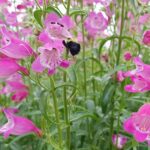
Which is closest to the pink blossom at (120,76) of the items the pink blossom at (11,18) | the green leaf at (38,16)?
the green leaf at (38,16)

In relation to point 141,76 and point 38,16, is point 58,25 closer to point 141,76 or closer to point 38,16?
point 38,16

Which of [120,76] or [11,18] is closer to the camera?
[120,76]

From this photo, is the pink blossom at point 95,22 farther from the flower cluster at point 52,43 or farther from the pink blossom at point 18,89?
the flower cluster at point 52,43

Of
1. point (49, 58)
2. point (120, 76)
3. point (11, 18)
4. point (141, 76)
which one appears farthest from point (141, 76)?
point (11, 18)

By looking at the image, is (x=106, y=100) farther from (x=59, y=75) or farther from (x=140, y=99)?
(x=59, y=75)

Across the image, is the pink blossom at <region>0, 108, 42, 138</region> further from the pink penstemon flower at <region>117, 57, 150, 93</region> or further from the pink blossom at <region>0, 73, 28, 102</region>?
the pink blossom at <region>0, 73, 28, 102</region>

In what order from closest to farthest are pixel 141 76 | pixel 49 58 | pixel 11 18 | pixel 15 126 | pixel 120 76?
1. pixel 49 58
2. pixel 141 76
3. pixel 15 126
4. pixel 120 76
5. pixel 11 18
